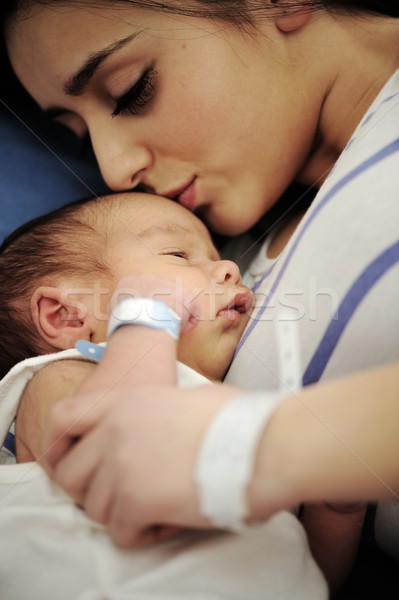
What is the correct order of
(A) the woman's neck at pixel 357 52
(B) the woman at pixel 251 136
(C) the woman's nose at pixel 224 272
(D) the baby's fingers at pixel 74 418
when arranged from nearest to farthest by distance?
1. (D) the baby's fingers at pixel 74 418
2. (B) the woman at pixel 251 136
3. (C) the woman's nose at pixel 224 272
4. (A) the woman's neck at pixel 357 52

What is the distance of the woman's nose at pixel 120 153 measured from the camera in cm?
118

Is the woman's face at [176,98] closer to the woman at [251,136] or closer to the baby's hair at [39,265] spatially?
the woman at [251,136]

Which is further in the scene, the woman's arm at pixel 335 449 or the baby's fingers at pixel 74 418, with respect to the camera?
the baby's fingers at pixel 74 418

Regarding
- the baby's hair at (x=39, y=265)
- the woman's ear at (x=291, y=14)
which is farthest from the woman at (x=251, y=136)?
the baby's hair at (x=39, y=265)

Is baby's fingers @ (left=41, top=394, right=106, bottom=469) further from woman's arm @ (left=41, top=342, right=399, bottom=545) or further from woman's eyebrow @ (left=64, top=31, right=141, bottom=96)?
woman's eyebrow @ (left=64, top=31, right=141, bottom=96)

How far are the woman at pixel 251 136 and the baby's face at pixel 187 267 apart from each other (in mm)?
71

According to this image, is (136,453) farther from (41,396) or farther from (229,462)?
(41,396)

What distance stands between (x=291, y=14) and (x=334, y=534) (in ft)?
3.23

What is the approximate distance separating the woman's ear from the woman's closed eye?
0.94ft

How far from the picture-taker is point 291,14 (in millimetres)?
1096

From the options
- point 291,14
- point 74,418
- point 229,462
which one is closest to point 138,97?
point 291,14

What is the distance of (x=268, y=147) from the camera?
1166 millimetres

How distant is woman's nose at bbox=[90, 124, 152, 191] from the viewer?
1.18m

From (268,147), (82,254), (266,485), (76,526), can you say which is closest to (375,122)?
(268,147)
